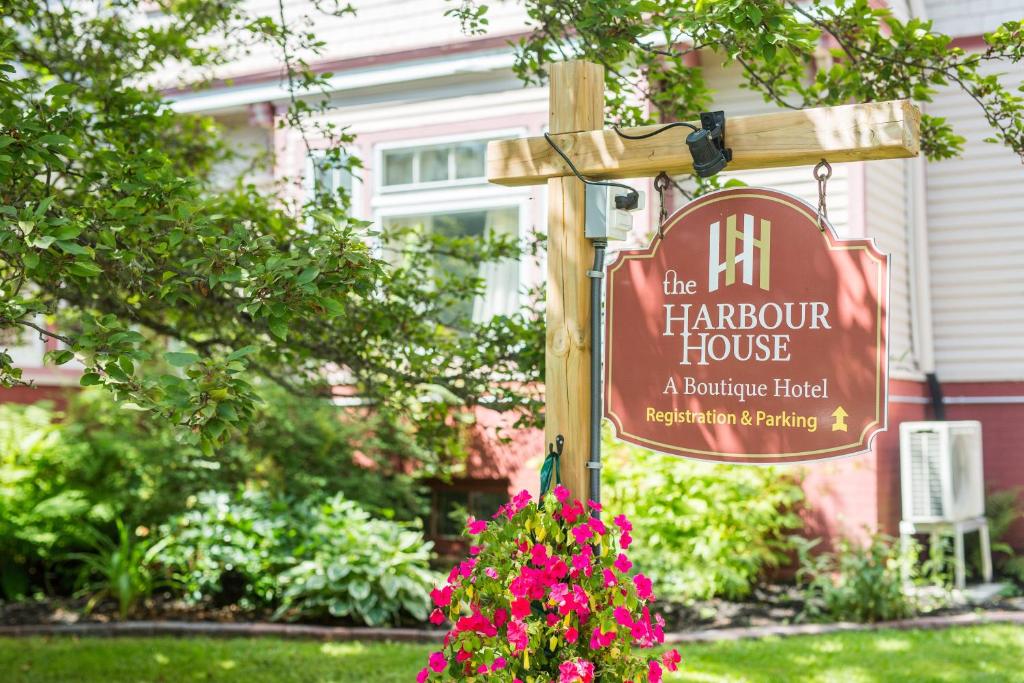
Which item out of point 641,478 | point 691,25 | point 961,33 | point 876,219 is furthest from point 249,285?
point 961,33

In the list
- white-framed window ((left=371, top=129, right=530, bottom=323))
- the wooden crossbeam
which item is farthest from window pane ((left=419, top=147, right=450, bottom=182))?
the wooden crossbeam

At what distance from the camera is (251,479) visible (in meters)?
7.97

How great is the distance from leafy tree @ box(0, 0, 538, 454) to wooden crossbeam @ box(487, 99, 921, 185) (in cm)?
61

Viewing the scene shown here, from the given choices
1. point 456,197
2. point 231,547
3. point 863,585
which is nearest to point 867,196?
point 863,585

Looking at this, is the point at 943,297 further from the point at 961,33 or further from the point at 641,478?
the point at 641,478

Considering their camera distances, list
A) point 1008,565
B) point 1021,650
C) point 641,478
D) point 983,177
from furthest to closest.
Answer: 1. point 983,177
2. point 1008,565
3. point 641,478
4. point 1021,650

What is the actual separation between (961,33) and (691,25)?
19.1 feet

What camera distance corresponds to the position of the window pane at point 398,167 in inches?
344

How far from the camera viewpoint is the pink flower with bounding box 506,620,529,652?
3.11m

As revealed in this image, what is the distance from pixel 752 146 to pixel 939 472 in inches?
192

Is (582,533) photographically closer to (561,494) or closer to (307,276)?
(561,494)

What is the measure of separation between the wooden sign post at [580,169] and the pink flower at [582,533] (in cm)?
22

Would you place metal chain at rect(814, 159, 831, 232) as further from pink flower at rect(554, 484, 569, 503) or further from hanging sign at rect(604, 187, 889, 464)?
pink flower at rect(554, 484, 569, 503)

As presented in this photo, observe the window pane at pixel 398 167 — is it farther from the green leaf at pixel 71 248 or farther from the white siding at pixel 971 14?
the green leaf at pixel 71 248
